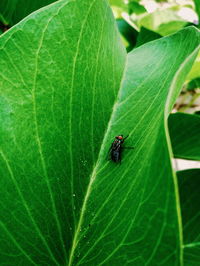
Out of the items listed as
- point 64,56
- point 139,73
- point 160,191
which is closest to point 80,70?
point 64,56

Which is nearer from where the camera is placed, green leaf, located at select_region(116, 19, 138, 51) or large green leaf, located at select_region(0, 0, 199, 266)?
large green leaf, located at select_region(0, 0, 199, 266)

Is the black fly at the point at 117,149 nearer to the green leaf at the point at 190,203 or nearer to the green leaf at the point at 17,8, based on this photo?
the green leaf at the point at 190,203

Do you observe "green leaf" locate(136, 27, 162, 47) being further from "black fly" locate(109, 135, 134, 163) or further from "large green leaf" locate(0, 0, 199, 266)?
"black fly" locate(109, 135, 134, 163)

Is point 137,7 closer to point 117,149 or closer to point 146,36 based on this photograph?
point 146,36

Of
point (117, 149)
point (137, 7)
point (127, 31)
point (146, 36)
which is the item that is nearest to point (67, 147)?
point (117, 149)

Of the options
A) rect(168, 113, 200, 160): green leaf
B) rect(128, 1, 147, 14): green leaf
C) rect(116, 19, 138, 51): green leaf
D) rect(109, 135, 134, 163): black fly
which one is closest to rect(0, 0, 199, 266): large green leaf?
rect(109, 135, 134, 163): black fly

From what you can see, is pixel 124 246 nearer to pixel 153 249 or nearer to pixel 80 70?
pixel 153 249
